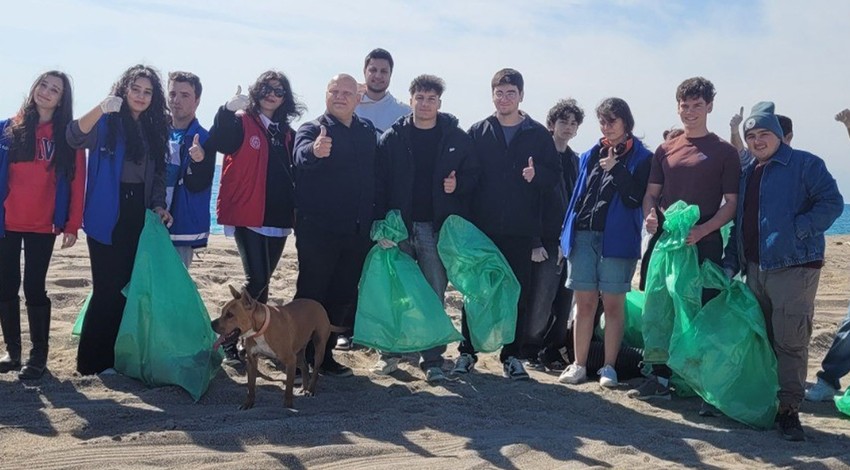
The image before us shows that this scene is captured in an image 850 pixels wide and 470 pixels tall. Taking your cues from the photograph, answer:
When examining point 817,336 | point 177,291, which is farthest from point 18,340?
point 817,336

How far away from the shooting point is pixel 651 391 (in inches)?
219

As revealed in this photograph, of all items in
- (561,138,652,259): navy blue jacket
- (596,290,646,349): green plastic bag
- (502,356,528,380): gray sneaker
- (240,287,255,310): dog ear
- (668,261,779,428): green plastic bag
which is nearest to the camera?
(240,287,255,310): dog ear

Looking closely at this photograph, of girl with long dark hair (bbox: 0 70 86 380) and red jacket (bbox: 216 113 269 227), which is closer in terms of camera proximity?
girl with long dark hair (bbox: 0 70 86 380)

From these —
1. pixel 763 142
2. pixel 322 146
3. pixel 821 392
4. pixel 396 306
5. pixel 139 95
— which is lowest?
pixel 821 392

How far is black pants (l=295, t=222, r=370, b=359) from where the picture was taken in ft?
18.1

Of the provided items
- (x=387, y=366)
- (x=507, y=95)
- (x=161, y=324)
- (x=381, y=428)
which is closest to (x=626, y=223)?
(x=507, y=95)

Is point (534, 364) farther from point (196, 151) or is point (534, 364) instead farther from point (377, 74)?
point (196, 151)

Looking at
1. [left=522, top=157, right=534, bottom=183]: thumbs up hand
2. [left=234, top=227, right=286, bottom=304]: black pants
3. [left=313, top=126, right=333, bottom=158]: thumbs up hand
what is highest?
[left=313, top=126, right=333, bottom=158]: thumbs up hand

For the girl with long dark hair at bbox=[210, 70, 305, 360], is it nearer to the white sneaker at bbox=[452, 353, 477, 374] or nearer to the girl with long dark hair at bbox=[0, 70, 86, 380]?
the girl with long dark hair at bbox=[0, 70, 86, 380]

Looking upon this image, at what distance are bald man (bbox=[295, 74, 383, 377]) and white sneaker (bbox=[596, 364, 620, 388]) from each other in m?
1.82

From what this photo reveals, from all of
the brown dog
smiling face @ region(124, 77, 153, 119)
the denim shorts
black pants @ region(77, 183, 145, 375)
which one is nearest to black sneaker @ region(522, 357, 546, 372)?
the denim shorts

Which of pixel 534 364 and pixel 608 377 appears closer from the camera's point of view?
pixel 608 377

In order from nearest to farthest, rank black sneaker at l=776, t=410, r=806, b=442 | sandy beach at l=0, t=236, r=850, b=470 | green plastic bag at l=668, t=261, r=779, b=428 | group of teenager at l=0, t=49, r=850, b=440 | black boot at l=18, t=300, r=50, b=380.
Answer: sandy beach at l=0, t=236, r=850, b=470 → black sneaker at l=776, t=410, r=806, b=442 → green plastic bag at l=668, t=261, r=779, b=428 → group of teenager at l=0, t=49, r=850, b=440 → black boot at l=18, t=300, r=50, b=380

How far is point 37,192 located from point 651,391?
409 cm
